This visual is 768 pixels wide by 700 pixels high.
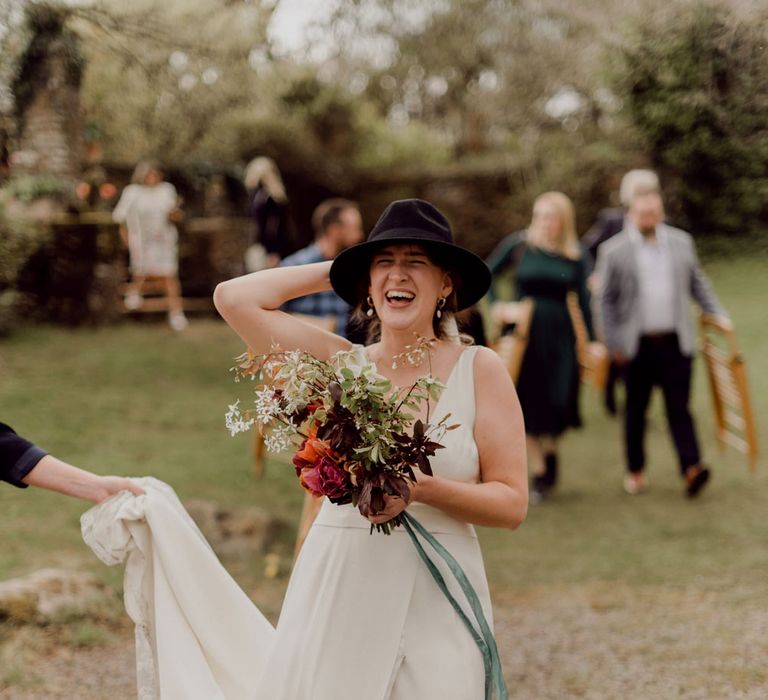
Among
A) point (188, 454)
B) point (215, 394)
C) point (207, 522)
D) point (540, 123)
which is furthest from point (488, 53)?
point (207, 522)

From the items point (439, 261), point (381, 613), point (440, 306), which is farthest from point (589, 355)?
point (381, 613)

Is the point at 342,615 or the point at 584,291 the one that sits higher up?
the point at 584,291

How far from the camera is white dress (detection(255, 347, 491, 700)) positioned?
273 centimetres

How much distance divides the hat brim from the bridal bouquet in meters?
0.50

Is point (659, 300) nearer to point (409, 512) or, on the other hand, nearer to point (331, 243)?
point (331, 243)

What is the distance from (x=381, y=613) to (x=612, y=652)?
2872 millimetres

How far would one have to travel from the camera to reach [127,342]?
1422cm

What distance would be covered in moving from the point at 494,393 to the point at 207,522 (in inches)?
174

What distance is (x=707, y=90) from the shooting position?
618cm

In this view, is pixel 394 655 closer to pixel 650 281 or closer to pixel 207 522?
pixel 207 522

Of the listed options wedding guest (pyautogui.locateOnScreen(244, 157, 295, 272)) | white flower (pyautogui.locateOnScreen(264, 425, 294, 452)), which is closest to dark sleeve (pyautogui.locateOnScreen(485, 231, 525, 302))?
wedding guest (pyautogui.locateOnScreen(244, 157, 295, 272))

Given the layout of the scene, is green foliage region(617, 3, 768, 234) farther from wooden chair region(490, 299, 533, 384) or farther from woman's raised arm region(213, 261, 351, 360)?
woman's raised arm region(213, 261, 351, 360)

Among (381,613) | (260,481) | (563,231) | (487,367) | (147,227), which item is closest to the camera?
(381,613)

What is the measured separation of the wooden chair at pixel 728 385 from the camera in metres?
8.02
